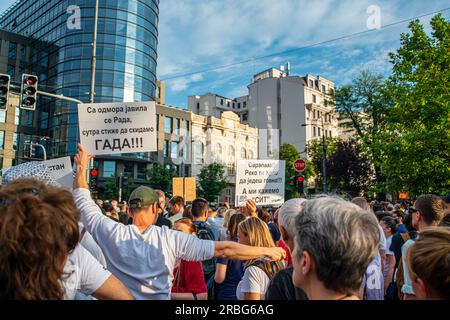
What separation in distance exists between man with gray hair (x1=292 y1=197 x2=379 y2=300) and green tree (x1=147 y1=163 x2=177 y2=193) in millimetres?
45174

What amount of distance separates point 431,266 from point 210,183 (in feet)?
155

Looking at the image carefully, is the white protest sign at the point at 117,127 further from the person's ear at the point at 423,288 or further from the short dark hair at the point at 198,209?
the person's ear at the point at 423,288

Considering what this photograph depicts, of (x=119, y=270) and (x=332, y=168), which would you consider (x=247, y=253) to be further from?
(x=332, y=168)

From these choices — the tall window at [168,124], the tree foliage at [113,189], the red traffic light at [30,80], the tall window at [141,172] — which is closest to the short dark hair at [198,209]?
the red traffic light at [30,80]

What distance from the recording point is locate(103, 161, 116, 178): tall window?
4806 cm

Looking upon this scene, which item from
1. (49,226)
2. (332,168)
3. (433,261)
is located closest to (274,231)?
(433,261)

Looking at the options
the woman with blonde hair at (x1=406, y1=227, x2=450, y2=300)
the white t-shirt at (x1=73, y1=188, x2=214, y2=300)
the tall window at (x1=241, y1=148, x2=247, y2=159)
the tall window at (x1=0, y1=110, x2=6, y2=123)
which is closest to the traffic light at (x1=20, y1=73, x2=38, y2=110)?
the white t-shirt at (x1=73, y1=188, x2=214, y2=300)

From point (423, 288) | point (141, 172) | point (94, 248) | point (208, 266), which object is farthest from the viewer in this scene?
point (141, 172)

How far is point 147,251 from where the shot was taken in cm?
285

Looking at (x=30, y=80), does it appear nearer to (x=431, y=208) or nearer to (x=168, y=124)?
(x=431, y=208)

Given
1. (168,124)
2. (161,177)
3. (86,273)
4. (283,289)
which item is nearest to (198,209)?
(283,289)
